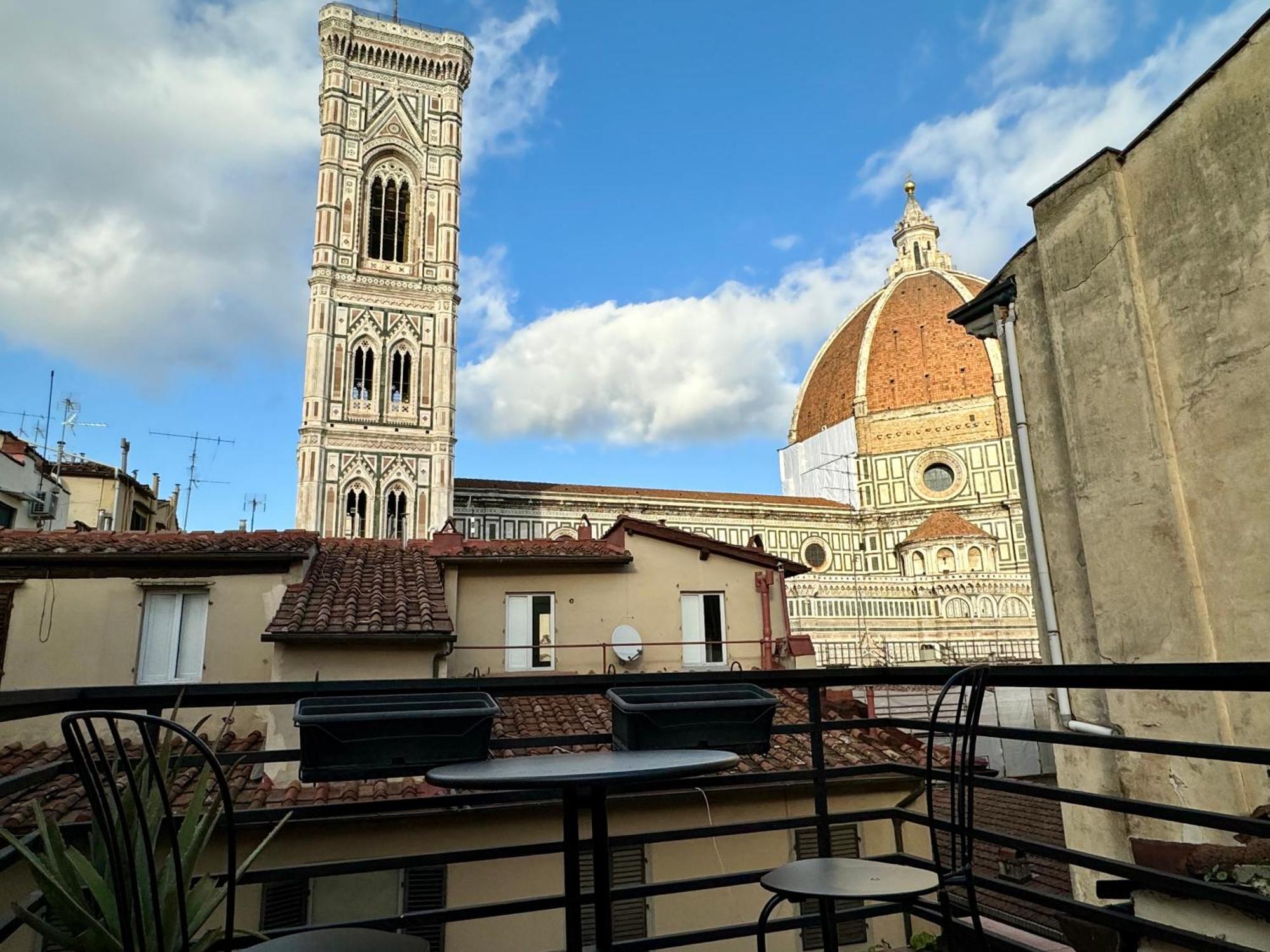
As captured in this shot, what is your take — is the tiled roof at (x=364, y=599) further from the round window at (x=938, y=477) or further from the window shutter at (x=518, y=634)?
the round window at (x=938, y=477)

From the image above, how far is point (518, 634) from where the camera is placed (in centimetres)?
1256

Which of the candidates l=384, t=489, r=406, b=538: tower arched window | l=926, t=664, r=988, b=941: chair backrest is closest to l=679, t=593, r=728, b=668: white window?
l=926, t=664, r=988, b=941: chair backrest

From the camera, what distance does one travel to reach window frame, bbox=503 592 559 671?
12.3m

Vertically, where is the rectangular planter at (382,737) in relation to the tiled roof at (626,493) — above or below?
below

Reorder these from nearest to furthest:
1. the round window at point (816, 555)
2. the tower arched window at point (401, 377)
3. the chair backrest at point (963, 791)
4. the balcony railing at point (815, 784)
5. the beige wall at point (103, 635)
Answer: the balcony railing at point (815, 784) < the chair backrest at point (963, 791) < the beige wall at point (103, 635) < the tower arched window at point (401, 377) < the round window at point (816, 555)

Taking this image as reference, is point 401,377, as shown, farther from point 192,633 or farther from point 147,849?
point 147,849

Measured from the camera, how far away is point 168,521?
32.0 meters

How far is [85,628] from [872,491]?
4780 centimetres

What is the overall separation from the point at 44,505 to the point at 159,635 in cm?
1532

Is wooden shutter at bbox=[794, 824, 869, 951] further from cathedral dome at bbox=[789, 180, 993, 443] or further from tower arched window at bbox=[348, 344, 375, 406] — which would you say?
cathedral dome at bbox=[789, 180, 993, 443]

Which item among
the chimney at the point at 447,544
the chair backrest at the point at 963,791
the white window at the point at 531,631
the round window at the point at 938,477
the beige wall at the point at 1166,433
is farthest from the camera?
the round window at the point at 938,477

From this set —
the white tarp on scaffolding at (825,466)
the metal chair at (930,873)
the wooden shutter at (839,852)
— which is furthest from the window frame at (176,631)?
the white tarp on scaffolding at (825,466)

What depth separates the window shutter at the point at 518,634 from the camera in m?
12.3

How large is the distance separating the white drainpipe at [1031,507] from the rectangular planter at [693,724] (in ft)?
21.1
